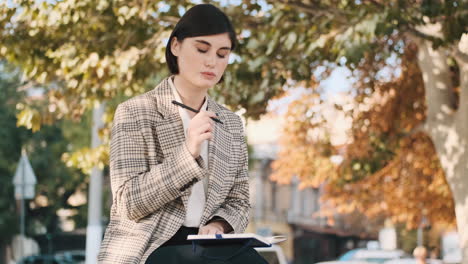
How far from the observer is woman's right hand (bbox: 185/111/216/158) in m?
2.65

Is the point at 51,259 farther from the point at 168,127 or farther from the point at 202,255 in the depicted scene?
the point at 202,255

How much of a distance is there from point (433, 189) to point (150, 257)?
51.5ft

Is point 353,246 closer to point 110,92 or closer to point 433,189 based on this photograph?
point 433,189

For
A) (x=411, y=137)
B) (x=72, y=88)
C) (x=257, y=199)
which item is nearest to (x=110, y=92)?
(x=72, y=88)

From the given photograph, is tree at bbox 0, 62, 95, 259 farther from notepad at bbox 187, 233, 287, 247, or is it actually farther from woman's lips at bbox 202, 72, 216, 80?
notepad at bbox 187, 233, 287, 247

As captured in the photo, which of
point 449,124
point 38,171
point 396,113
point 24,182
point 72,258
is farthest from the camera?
point 38,171

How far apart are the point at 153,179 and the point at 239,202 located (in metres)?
0.41

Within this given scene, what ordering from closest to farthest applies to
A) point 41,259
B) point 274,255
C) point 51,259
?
point 274,255, point 51,259, point 41,259

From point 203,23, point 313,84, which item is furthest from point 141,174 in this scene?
point 313,84

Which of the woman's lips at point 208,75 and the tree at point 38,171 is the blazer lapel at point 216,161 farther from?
the tree at point 38,171

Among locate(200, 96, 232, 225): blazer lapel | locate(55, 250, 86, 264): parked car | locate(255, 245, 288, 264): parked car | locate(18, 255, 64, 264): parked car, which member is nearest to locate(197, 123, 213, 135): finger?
locate(200, 96, 232, 225): blazer lapel

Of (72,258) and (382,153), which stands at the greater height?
(382,153)

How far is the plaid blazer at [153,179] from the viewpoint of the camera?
2.69 metres

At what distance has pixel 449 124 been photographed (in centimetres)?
1334
